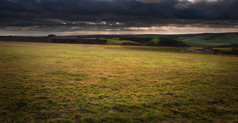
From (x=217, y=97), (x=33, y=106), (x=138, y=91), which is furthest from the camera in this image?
(x=138, y=91)

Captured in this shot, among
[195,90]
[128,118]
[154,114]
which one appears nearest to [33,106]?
[128,118]

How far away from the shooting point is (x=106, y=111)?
22.5 ft

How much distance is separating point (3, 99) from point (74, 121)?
530 centimetres

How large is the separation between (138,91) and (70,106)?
4844 mm

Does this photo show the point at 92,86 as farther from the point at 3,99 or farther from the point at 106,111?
the point at 3,99

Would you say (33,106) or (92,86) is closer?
(33,106)

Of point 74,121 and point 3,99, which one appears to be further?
point 3,99

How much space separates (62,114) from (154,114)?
451 centimetres

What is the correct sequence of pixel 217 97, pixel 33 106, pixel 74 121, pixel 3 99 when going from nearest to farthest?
pixel 74 121
pixel 33 106
pixel 3 99
pixel 217 97

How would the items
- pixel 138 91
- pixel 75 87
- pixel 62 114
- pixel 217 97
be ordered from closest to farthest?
pixel 62 114, pixel 217 97, pixel 138 91, pixel 75 87

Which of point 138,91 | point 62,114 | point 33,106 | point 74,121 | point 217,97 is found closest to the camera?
point 74,121

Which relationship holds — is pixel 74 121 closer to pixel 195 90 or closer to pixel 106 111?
pixel 106 111

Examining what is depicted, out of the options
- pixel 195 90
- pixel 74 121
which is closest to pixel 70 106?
pixel 74 121

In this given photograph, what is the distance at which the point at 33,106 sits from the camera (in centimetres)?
730
